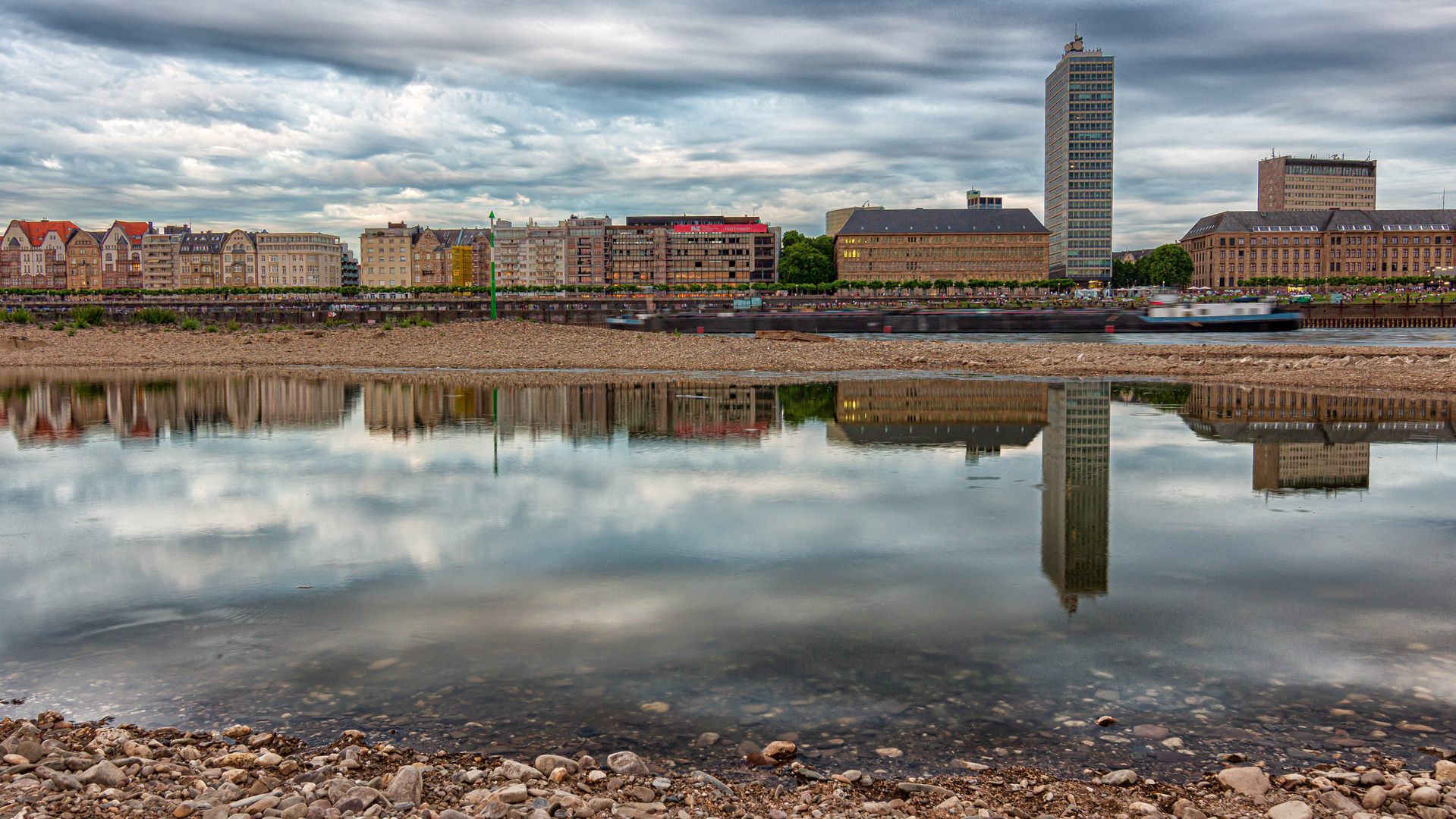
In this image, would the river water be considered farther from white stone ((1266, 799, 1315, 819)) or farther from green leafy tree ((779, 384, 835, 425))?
green leafy tree ((779, 384, 835, 425))

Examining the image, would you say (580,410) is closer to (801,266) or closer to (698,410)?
(698,410)

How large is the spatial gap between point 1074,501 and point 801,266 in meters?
168

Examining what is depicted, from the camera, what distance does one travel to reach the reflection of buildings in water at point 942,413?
1520 cm

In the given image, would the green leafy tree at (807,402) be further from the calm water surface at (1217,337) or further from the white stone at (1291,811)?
the calm water surface at (1217,337)

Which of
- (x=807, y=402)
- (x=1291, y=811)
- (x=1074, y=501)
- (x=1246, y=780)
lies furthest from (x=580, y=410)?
(x=1291, y=811)

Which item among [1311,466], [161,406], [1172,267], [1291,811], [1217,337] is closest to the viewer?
[1291,811]

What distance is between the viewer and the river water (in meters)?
4.94

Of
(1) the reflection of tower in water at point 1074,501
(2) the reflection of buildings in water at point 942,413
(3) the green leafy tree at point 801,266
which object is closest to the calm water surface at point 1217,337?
(2) the reflection of buildings in water at point 942,413

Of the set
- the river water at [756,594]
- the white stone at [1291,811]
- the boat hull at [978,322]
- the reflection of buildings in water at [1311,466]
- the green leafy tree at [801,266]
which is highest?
the green leafy tree at [801,266]

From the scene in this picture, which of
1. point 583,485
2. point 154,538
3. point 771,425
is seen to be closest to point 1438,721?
point 583,485

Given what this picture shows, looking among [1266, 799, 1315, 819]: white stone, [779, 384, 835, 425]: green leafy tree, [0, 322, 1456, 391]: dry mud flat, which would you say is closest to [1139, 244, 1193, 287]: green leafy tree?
[0, 322, 1456, 391]: dry mud flat

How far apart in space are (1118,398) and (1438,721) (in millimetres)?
17949

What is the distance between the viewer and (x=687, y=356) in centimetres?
3488

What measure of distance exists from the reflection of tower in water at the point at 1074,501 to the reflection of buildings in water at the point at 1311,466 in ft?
6.27
